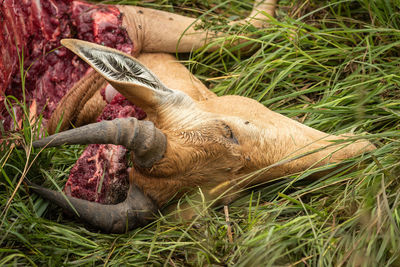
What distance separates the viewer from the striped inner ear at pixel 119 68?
2688mm

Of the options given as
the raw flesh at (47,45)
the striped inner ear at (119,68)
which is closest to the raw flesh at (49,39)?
the raw flesh at (47,45)

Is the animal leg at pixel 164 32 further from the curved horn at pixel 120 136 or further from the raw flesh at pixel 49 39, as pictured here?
the curved horn at pixel 120 136

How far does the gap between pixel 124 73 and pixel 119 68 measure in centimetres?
5

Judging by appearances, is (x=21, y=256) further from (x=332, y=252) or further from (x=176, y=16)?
(x=176, y=16)

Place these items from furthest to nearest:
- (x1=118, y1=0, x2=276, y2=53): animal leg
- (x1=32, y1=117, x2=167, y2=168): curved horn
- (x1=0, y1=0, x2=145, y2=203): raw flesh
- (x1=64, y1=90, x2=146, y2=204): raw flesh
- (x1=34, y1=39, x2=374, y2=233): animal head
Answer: (x1=118, y1=0, x2=276, y2=53): animal leg
(x1=0, y1=0, x2=145, y2=203): raw flesh
(x1=64, y1=90, x2=146, y2=204): raw flesh
(x1=34, y1=39, x2=374, y2=233): animal head
(x1=32, y1=117, x2=167, y2=168): curved horn

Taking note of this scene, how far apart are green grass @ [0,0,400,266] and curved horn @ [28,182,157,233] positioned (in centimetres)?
10

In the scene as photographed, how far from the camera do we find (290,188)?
3104 mm

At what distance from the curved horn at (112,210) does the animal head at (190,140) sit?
7 centimetres

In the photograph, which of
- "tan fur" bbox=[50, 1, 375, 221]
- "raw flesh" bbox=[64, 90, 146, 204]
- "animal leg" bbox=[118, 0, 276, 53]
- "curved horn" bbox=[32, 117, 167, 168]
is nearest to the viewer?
"curved horn" bbox=[32, 117, 167, 168]

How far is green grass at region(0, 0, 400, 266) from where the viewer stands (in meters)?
2.52

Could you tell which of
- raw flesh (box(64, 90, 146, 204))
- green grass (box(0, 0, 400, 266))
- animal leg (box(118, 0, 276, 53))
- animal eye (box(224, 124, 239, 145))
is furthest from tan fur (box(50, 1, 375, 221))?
animal leg (box(118, 0, 276, 53))

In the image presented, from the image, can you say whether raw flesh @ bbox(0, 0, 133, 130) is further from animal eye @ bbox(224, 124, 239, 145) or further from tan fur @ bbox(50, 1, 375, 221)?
animal eye @ bbox(224, 124, 239, 145)

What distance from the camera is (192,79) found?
12.3 feet

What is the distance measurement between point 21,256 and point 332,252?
1559 mm
